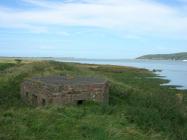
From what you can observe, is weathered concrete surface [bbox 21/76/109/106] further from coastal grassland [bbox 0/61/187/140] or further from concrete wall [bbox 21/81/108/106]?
coastal grassland [bbox 0/61/187/140]

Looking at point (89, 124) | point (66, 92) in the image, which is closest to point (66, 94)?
point (66, 92)

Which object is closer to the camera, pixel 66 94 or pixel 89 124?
pixel 89 124

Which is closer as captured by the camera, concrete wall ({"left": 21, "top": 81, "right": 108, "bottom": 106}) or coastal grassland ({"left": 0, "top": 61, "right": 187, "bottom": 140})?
coastal grassland ({"left": 0, "top": 61, "right": 187, "bottom": 140})

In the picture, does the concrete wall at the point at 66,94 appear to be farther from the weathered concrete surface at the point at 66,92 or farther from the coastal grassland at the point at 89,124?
the coastal grassland at the point at 89,124

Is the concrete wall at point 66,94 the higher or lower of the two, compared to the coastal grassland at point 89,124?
higher

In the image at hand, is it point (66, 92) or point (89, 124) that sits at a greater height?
point (66, 92)

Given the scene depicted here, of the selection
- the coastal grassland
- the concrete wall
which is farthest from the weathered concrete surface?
the coastal grassland

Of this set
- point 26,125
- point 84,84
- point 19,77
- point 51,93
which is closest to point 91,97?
point 84,84

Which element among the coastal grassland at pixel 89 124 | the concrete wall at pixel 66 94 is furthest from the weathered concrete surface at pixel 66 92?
the coastal grassland at pixel 89 124

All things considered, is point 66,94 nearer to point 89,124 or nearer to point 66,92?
point 66,92

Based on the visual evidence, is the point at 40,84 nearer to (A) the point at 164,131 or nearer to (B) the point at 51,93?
(B) the point at 51,93

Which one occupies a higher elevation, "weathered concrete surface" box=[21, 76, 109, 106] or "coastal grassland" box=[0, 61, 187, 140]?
"weathered concrete surface" box=[21, 76, 109, 106]

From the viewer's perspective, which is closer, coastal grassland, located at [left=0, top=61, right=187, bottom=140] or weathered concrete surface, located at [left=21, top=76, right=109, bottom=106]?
coastal grassland, located at [left=0, top=61, right=187, bottom=140]

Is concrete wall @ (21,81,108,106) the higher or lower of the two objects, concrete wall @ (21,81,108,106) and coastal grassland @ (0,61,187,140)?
the higher
